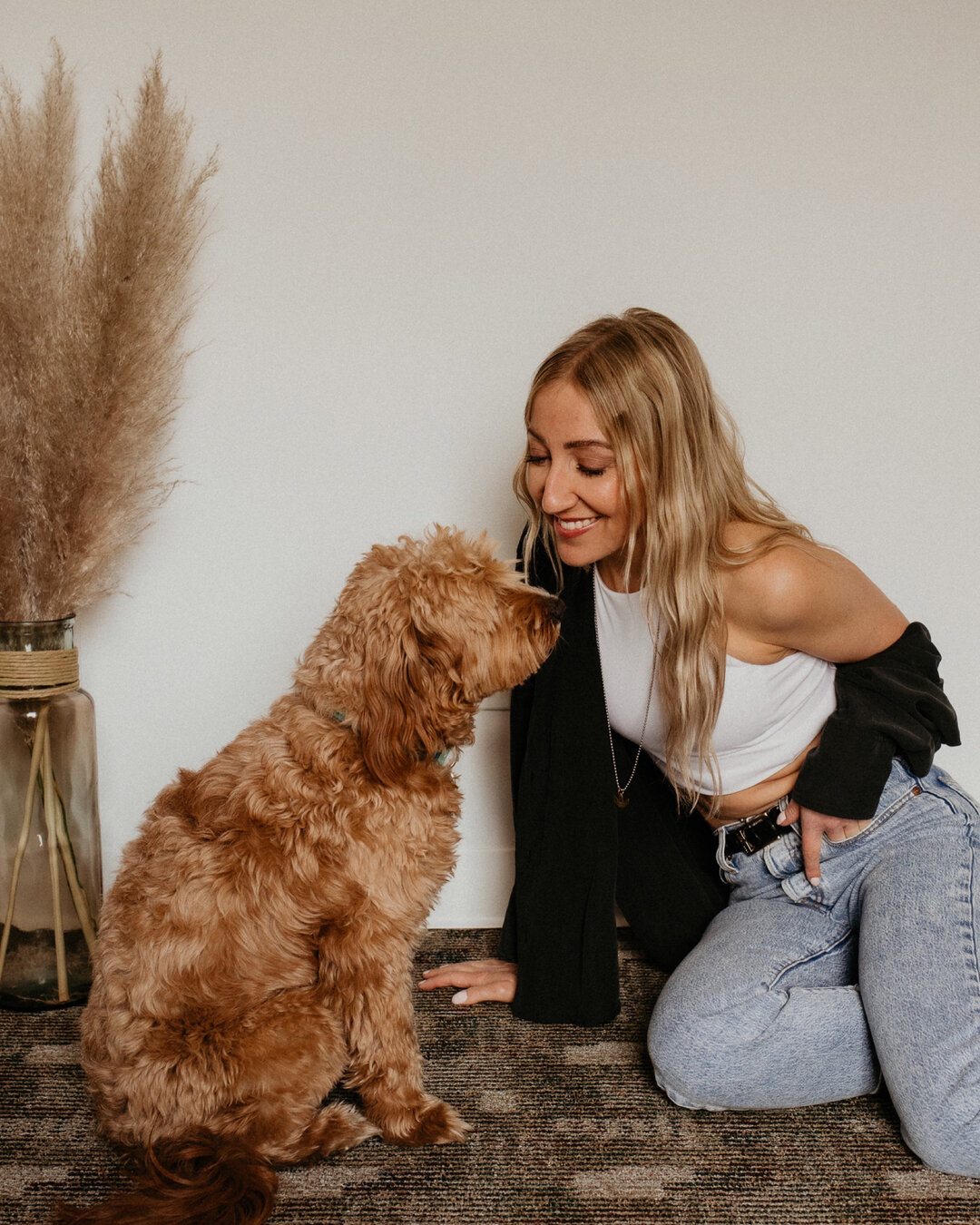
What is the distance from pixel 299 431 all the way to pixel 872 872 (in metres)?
1.82

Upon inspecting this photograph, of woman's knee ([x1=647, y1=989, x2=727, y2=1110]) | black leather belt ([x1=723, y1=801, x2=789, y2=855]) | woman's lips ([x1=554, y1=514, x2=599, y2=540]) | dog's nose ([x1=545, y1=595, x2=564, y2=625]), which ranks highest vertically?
woman's lips ([x1=554, y1=514, x2=599, y2=540])

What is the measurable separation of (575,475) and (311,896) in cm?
95

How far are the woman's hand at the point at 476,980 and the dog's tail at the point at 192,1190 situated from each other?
2.64 ft

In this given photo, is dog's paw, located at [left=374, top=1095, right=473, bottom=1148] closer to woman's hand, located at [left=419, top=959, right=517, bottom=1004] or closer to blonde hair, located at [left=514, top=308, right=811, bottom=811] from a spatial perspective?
woman's hand, located at [left=419, top=959, right=517, bottom=1004]

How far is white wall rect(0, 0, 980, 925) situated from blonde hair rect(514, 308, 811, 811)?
718 millimetres

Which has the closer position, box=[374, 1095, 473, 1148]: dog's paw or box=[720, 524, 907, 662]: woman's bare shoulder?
box=[374, 1095, 473, 1148]: dog's paw

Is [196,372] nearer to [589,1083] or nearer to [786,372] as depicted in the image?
[786,372]

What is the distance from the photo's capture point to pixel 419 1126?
1.72m

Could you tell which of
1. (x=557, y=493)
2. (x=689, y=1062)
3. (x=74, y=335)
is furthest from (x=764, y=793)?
(x=74, y=335)

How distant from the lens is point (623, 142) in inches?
99.1

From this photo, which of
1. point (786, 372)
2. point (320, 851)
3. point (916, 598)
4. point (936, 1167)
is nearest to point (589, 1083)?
point (936, 1167)

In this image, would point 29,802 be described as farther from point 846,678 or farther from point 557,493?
point 846,678

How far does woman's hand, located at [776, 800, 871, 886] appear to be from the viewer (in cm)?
192

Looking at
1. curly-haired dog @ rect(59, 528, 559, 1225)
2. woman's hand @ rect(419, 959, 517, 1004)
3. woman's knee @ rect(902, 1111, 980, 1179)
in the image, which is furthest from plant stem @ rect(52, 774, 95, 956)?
woman's knee @ rect(902, 1111, 980, 1179)
